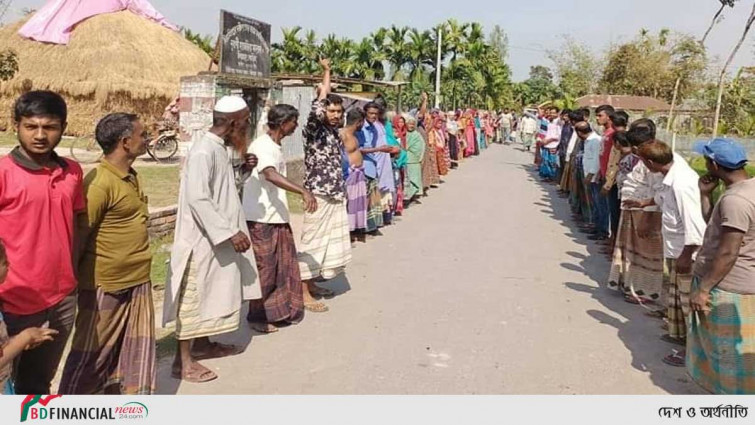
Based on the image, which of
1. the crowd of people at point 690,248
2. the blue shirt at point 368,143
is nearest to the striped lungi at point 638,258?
the crowd of people at point 690,248

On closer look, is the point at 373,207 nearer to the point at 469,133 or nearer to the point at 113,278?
the point at 113,278

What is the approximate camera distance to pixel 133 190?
10.4 feet

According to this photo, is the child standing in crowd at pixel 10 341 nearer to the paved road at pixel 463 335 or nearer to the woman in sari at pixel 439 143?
the paved road at pixel 463 335

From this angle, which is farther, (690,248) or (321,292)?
(321,292)

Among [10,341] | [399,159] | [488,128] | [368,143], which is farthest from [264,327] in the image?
[488,128]

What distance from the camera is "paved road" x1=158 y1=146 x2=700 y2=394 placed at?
3.91 metres

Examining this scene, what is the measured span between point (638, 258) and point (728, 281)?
231 centimetres

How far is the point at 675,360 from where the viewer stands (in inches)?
168

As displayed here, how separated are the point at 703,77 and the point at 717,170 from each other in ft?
91.4

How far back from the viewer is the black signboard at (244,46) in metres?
7.80

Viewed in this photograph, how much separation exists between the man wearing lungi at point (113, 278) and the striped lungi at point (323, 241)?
7.30ft

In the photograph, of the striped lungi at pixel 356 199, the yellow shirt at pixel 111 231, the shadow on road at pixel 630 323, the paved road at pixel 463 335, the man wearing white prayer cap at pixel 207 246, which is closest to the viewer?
the yellow shirt at pixel 111 231

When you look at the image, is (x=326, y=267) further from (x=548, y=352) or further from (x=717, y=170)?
(x=717, y=170)

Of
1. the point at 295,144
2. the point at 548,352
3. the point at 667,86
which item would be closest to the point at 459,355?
the point at 548,352
